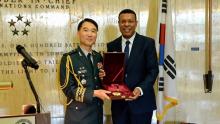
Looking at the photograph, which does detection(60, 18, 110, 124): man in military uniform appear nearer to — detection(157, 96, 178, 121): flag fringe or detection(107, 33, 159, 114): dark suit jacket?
detection(107, 33, 159, 114): dark suit jacket

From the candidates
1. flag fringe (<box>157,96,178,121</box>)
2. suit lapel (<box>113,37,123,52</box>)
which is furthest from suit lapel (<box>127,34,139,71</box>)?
flag fringe (<box>157,96,178,121</box>)

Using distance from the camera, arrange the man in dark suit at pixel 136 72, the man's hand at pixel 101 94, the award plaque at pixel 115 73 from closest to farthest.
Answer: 1. the man's hand at pixel 101 94
2. the award plaque at pixel 115 73
3. the man in dark suit at pixel 136 72

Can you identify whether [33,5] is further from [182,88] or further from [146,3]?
[182,88]

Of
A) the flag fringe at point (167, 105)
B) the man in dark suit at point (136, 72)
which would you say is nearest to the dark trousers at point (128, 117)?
the man in dark suit at point (136, 72)

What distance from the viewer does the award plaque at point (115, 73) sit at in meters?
2.04

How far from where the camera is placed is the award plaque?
6.68ft

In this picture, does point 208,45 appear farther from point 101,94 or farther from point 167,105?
point 101,94

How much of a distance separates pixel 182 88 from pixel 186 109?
0.73ft

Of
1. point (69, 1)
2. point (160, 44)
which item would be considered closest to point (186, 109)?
point (160, 44)

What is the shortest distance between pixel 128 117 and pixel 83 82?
1.59 feet

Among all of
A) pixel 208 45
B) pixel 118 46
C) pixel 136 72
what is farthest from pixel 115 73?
pixel 208 45

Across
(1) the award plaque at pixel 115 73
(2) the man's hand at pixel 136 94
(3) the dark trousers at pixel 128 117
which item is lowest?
(3) the dark trousers at pixel 128 117

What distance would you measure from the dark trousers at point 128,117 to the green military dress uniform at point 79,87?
0.83ft

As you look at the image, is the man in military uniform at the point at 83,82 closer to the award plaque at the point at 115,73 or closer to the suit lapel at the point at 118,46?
the award plaque at the point at 115,73
